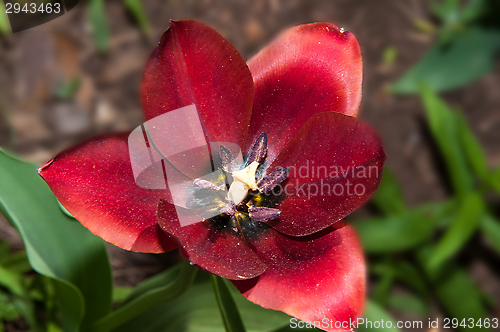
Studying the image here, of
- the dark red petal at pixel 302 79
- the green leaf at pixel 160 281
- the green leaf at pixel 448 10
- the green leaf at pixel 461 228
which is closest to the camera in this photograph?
the dark red petal at pixel 302 79

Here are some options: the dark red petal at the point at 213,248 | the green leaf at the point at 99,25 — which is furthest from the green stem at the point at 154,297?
the green leaf at the point at 99,25

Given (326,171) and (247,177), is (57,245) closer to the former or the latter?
(247,177)

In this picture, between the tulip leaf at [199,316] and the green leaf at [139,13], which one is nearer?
the tulip leaf at [199,316]

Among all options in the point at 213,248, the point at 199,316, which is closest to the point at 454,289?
the point at 199,316

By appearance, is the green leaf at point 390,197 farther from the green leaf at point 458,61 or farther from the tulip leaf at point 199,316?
the tulip leaf at point 199,316

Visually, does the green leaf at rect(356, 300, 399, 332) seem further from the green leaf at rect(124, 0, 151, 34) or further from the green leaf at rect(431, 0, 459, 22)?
the green leaf at rect(431, 0, 459, 22)

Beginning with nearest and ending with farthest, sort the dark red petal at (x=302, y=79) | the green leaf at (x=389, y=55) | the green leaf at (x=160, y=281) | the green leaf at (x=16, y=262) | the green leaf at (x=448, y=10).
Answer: the dark red petal at (x=302, y=79)
the green leaf at (x=160, y=281)
the green leaf at (x=16, y=262)
the green leaf at (x=448, y=10)
the green leaf at (x=389, y=55)

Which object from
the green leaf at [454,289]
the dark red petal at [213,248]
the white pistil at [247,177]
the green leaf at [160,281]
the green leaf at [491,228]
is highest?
the white pistil at [247,177]
